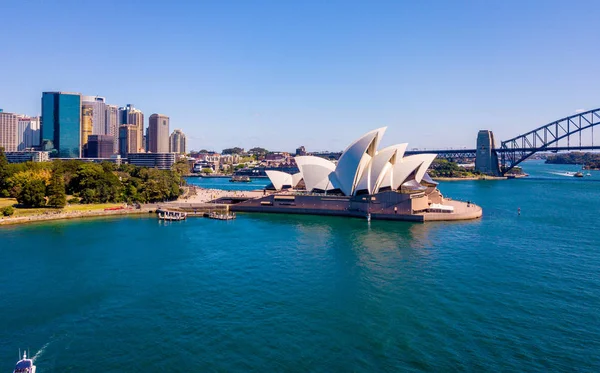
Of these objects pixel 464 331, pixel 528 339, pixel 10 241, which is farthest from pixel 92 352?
pixel 10 241

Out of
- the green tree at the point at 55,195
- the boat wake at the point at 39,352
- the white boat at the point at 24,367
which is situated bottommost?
Answer: the boat wake at the point at 39,352

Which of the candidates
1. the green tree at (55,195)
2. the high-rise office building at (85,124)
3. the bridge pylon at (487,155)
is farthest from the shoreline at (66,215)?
the high-rise office building at (85,124)

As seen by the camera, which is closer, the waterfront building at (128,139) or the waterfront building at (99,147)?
the waterfront building at (99,147)

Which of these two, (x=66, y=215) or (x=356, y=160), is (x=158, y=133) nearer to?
(x=66, y=215)

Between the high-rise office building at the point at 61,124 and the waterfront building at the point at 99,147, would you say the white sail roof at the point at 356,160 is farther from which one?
the high-rise office building at the point at 61,124

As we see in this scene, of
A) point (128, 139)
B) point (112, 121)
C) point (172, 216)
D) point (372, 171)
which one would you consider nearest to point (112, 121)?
point (112, 121)

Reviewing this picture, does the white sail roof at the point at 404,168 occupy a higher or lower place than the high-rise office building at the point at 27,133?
lower

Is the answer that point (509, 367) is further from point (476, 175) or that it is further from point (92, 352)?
point (476, 175)
